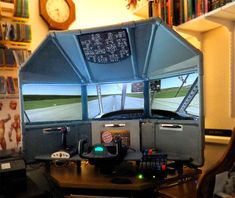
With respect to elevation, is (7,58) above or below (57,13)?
below

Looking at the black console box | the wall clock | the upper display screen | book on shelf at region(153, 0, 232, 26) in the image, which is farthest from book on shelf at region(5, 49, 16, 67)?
book on shelf at region(153, 0, 232, 26)

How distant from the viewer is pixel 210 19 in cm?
148

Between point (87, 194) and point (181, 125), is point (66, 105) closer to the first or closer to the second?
point (87, 194)

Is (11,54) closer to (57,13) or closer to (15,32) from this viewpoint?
(15,32)

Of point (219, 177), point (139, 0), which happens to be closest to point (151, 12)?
point (139, 0)

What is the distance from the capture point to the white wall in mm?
1946

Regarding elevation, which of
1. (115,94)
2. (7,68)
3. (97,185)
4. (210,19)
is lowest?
(97,185)

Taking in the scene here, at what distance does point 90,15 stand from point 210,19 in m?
1.11

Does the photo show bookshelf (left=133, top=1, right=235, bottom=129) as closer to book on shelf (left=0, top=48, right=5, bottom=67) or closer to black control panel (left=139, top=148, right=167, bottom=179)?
black control panel (left=139, top=148, right=167, bottom=179)

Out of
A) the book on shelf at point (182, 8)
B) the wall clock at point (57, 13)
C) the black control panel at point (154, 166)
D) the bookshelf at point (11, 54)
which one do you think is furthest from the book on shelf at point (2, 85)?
the book on shelf at point (182, 8)

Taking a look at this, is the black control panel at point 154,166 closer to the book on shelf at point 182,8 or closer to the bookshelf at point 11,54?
the book on shelf at point 182,8

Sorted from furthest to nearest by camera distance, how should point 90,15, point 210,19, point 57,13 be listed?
point 90,15 < point 57,13 < point 210,19

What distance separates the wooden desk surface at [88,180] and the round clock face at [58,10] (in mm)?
1196

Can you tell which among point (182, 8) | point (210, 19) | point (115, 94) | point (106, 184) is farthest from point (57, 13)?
point (106, 184)
